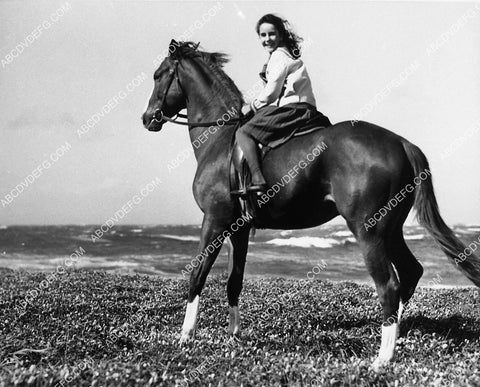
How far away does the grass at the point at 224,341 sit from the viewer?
490 cm

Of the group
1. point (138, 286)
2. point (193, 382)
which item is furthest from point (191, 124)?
point (138, 286)

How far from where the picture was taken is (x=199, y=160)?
7945 millimetres

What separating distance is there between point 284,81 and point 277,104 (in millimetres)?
350

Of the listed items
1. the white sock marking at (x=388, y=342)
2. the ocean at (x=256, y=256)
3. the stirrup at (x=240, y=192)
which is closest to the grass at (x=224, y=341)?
the white sock marking at (x=388, y=342)

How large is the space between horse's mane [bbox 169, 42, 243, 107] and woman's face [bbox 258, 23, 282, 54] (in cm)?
97

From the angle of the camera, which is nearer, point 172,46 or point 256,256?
point 172,46

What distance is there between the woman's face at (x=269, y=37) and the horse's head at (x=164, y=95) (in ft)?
5.60

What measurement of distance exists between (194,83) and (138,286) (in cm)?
640

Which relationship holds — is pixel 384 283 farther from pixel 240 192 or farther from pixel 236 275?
pixel 236 275

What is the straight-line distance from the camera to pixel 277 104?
7.20 meters

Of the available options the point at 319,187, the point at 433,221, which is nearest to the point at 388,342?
the point at 433,221

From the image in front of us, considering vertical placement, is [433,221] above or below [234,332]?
above

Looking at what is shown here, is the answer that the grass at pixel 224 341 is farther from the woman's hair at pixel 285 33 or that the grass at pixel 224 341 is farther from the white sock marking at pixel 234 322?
the woman's hair at pixel 285 33

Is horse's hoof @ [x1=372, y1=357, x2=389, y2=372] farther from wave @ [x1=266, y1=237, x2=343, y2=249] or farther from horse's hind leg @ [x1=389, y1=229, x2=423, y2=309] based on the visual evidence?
wave @ [x1=266, y1=237, x2=343, y2=249]
